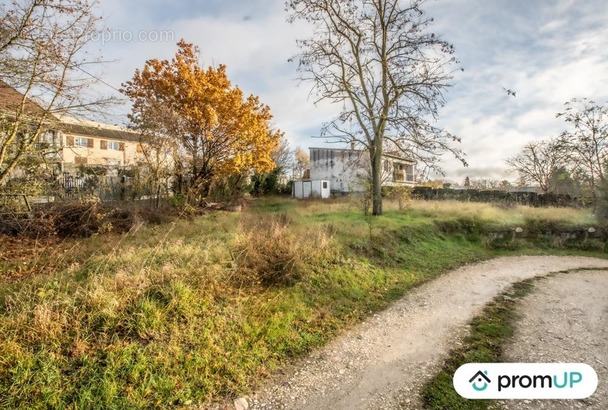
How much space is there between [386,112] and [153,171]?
1102 centimetres

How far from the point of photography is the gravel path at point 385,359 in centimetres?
366

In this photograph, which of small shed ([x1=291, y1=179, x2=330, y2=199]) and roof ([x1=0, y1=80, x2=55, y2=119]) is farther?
small shed ([x1=291, y1=179, x2=330, y2=199])

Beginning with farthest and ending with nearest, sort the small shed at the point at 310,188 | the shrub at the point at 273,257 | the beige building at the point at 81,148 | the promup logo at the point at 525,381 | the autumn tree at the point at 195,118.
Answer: the small shed at the point at 310,188
the autumn tree at the point at 195,118
the beige building at the point at 81,148
the shrub at the point at 273,257
the promup logo at the point at 525,381

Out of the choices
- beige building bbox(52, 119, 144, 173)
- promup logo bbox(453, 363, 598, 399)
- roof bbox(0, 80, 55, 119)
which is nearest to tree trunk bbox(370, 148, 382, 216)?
beige building bbox(52, 119, 144, 173)

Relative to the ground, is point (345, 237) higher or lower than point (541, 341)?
higher

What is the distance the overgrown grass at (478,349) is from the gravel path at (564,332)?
0.54ft

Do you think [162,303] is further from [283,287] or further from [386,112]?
[386,112]

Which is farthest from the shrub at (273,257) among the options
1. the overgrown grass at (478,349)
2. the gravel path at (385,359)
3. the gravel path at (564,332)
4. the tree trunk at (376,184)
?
the tree trunk at (376,184)

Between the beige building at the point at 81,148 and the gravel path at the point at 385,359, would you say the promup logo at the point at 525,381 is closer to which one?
the gravel path at the point at 385,359

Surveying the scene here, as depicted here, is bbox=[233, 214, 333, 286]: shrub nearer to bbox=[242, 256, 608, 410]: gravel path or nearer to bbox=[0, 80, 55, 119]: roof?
bbox=[242, 256, 608, 410]: gravel path

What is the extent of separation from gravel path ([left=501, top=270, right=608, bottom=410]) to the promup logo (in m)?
0.11

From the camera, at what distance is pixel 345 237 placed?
973 centimetres

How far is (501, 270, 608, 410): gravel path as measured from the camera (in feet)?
12.3

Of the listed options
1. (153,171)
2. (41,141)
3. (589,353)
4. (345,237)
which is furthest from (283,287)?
(153,171)
